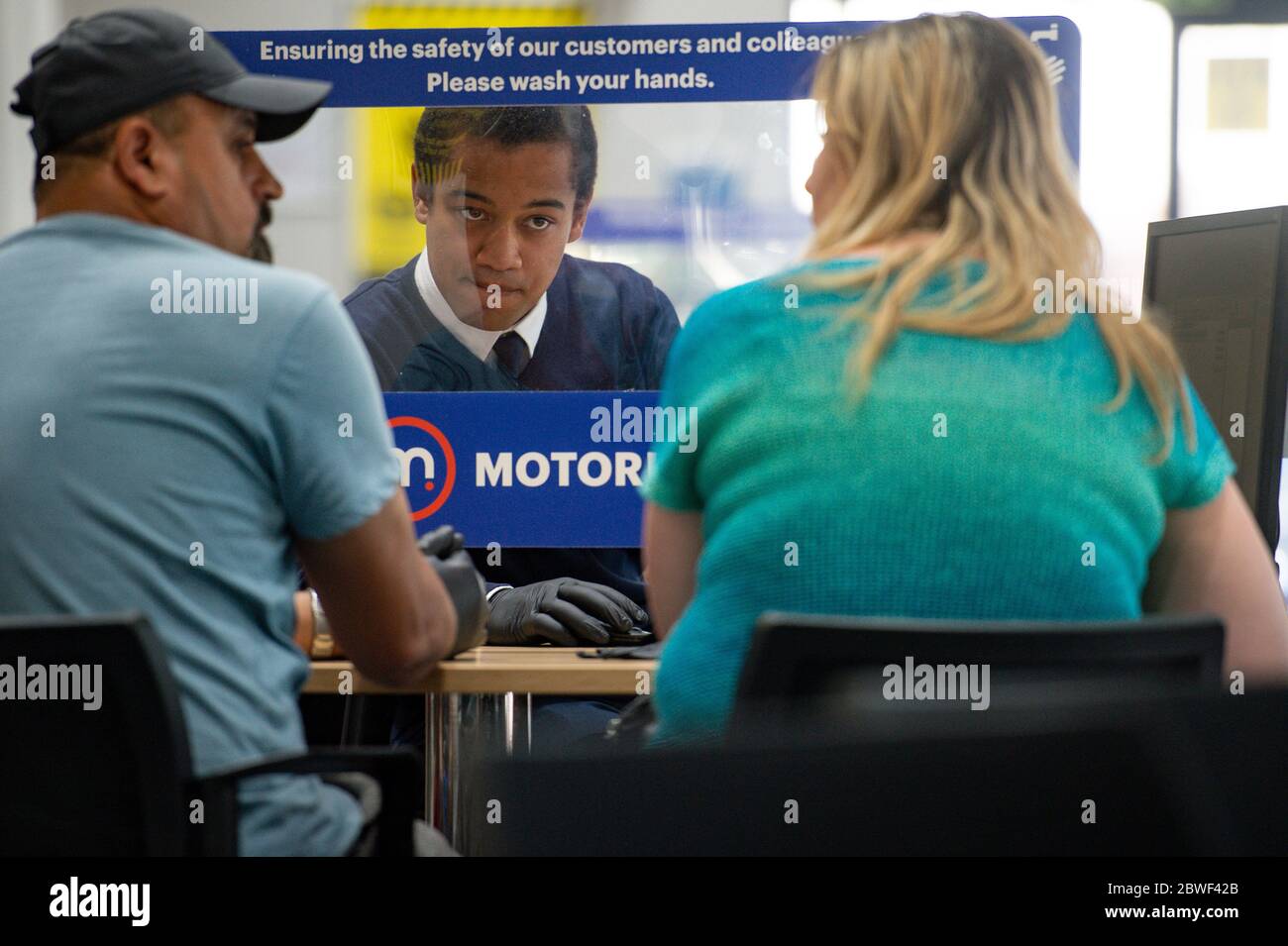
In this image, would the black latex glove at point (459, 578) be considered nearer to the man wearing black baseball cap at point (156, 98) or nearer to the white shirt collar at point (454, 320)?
the man wearing black baseball cap at point (156, 98)

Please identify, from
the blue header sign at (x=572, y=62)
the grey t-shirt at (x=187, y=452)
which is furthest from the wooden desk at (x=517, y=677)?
the blue header sign at (x=572, y=62)

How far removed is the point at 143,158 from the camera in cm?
117

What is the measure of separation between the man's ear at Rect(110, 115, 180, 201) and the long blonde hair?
0.54 meters

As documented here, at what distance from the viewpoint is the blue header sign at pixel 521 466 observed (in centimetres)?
196

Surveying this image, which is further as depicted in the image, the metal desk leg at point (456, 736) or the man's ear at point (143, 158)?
the metal desk leg at point (456, 736)

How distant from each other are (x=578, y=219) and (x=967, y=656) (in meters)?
1.32

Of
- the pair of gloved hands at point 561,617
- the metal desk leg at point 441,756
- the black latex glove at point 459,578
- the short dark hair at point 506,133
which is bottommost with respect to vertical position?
the metal desk leg at point 441,756

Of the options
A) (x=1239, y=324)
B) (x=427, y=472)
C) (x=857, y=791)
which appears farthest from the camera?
(x=427, y=472)

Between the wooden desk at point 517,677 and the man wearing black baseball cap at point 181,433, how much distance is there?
1.00 ft

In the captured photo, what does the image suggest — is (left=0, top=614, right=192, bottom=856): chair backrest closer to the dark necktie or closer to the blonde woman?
the blonde woman

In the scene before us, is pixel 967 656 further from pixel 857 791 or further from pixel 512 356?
pixel 512 356

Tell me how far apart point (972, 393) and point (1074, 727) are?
1.57ft

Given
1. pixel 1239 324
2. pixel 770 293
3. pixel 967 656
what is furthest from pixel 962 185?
pixel 1239 324
